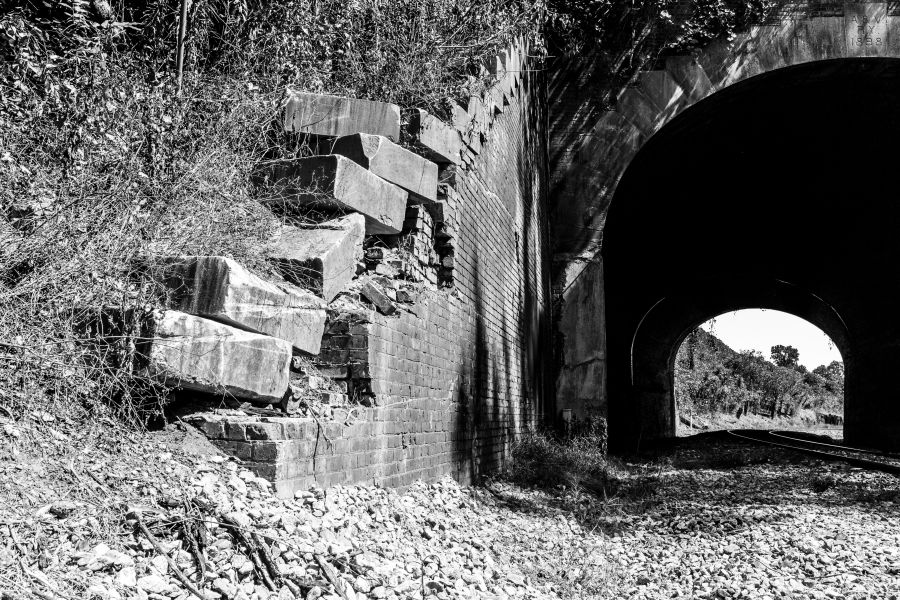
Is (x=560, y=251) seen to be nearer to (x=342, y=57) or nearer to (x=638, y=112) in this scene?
(x=638, y=112)

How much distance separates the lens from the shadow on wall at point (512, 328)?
7.30m

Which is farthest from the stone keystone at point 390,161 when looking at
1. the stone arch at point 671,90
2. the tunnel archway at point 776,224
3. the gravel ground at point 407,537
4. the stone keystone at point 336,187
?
the tunnel archway at point 776,224

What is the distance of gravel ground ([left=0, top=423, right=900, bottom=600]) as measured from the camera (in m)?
2.88

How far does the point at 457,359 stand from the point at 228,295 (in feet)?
9.99

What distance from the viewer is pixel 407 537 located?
449cm

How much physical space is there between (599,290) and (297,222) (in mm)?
8325

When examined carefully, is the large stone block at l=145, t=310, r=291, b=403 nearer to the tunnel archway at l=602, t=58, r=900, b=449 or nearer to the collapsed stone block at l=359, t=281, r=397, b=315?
the collapsed stone block at l=359, t=281, r=397, b=315

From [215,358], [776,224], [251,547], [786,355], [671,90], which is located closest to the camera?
[251,547]

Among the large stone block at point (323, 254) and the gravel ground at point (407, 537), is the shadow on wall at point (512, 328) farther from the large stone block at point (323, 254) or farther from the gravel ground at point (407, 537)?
the large stone block at point (323, 254)

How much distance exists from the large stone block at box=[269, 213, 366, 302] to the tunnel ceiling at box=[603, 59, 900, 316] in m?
9.94

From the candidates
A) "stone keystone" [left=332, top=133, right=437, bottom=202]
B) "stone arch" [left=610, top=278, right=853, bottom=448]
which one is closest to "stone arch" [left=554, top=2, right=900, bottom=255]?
"stone keystone" [left=332, top=133, right=437, bottom=202]

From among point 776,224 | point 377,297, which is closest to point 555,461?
point 377,297

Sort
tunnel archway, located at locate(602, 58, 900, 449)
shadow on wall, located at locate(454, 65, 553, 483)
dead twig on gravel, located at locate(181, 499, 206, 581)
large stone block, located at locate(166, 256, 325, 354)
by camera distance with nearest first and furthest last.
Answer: dead twig on gravel, located at locate(181, 499, 206, 581), large stone block, located at locate(166, 256, 325, 354), shadow on wall, located at locate(454, 65, 553, 483), tunnel archway, located at locate(602, 58, 900, 449)

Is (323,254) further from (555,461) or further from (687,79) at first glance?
(687,79)
